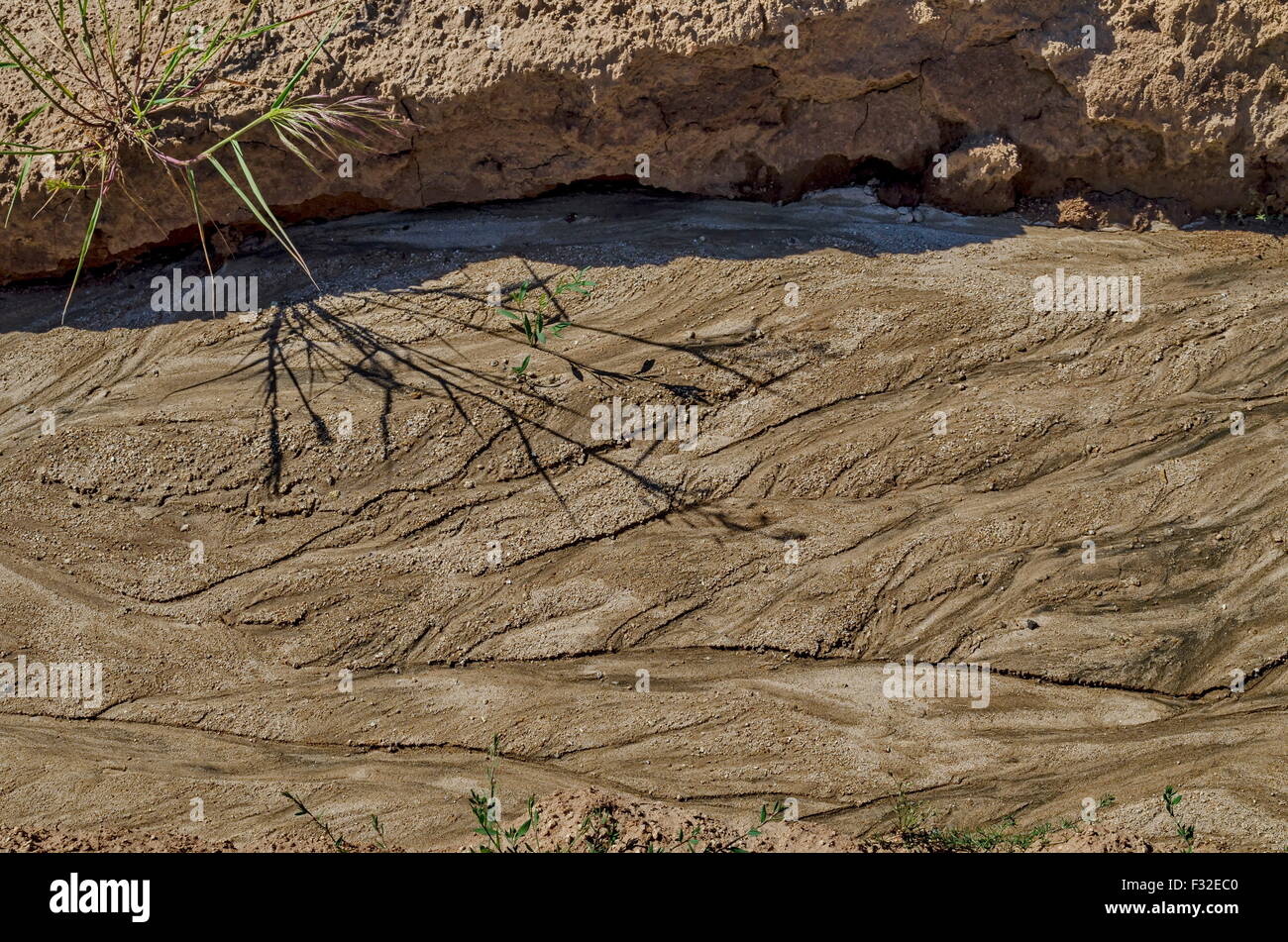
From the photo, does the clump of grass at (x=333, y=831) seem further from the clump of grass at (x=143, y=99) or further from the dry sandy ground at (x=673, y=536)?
the clump of grass at (x=143, y=99)

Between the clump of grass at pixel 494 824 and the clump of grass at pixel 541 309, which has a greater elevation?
the clump of grass at pixel 541 309

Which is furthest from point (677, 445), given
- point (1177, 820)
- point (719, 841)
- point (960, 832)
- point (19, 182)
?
point (19, 182)

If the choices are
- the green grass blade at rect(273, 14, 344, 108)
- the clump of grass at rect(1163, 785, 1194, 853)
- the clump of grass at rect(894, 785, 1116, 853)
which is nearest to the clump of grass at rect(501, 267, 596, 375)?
the green grass blade at rect(273, 14, 344, 108)

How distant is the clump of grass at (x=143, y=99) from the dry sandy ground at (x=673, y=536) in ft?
1.79

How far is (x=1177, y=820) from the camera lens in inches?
142

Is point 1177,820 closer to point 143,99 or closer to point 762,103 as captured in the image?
point 762,103

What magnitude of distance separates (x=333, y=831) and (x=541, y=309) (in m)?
2.32

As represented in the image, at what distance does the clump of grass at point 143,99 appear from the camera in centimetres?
414

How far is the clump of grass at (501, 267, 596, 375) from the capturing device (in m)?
4.29

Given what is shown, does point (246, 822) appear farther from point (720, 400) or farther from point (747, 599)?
point (720, 400)

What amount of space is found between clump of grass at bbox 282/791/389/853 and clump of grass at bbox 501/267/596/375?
1.94 metres

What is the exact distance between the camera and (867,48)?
4.18 metres

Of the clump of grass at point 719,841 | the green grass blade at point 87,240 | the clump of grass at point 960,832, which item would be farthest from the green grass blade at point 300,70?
the clump of grass at point 960,832

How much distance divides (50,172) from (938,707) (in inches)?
174
